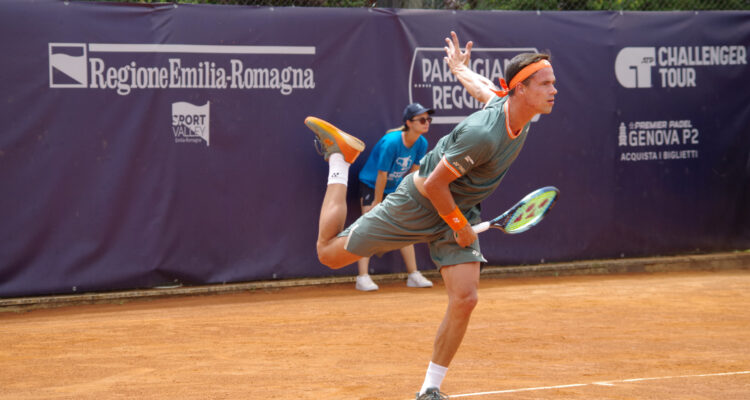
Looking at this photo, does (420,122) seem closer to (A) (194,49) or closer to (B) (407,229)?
(A) (194,49)

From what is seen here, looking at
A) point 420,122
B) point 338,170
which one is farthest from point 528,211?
point 420,122

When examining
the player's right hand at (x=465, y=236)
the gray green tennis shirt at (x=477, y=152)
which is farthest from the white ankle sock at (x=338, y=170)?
the player's right hand at (x=465, y=236)

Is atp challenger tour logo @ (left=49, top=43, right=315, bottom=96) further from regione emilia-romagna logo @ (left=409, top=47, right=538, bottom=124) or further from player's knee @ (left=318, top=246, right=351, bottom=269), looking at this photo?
player's knee @ (left=318, top=246, right=351, bottom=269)

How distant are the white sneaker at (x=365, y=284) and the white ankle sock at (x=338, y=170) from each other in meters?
2.83

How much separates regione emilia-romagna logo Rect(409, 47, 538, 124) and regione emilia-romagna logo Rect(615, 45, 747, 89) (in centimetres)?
156

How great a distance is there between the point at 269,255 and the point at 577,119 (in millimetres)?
3578

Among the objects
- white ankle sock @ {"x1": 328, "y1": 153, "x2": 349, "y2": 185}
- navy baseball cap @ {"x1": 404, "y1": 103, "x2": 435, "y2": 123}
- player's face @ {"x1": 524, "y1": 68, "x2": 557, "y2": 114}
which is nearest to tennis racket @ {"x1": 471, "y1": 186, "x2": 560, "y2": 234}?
player's face @ {"x1": 524, "y1": 68, "x2": 557, "y2": 114}

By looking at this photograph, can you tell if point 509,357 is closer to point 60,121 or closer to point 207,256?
point 207,256

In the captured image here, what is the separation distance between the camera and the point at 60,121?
25.1 ft

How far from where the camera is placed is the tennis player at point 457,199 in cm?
429

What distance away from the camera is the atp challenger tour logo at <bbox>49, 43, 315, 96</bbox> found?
7668 mm

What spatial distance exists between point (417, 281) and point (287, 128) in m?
1.93

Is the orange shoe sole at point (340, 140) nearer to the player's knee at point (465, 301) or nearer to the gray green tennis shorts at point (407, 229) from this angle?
the gray green tennis shorts at point (407, 229)

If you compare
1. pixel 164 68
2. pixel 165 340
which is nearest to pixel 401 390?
pixel 165 340
